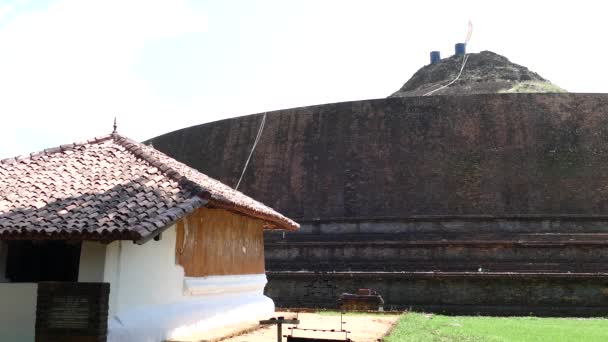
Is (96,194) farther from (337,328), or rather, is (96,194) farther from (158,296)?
(337,328)

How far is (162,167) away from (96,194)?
93cm

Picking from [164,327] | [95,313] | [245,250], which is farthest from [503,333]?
[95,313]

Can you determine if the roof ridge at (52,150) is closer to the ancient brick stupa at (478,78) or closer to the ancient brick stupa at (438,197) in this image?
the ancient brick stupa at (438,197)

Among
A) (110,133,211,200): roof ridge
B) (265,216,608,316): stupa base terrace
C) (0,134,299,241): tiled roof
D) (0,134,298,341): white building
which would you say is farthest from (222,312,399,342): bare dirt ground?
(265,216,608,316): stupa base terrace

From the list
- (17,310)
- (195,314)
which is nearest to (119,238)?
(17,310)

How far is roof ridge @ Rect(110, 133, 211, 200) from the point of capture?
6449 millimetres

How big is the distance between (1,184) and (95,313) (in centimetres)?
227

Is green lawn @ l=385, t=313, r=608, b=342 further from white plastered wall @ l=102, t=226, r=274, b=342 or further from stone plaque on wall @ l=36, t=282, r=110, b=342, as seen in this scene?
stone plaque on wall @ l=36, t=282, r=110, b=342

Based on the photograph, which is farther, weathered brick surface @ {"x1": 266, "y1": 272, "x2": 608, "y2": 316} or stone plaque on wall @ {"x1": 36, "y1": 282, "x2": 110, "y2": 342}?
weathered brick surface @ {"x1": 266, "y1": 272, "x2": 608, "y2": 316}

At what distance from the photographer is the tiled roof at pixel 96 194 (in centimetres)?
561

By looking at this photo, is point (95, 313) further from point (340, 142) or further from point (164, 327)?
point (340, 142)

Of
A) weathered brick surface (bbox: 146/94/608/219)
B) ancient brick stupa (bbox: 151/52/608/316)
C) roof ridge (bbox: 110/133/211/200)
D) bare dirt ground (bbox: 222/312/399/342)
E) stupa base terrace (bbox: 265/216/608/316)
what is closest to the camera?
roof ridge (bbox: 110/133/211/200)

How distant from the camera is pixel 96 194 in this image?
6.39m

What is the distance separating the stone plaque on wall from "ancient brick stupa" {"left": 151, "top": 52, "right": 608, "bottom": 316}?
29.5 feet
